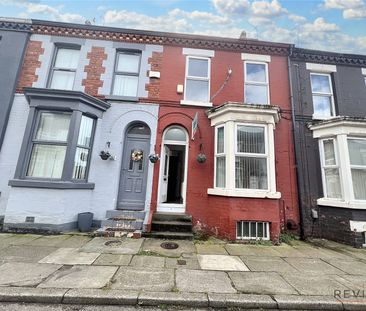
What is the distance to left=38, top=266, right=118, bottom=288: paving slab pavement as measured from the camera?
3.07m

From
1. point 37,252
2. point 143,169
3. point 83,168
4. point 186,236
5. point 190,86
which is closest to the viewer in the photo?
point 37,252

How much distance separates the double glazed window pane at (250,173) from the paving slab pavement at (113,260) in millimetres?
3746

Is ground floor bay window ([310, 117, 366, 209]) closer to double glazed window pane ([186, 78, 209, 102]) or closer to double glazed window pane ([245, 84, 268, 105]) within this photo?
double glazed window pane ([245, 84, 268, 105])

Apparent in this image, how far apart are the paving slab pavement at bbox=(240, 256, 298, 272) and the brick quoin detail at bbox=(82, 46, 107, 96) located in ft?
23.6

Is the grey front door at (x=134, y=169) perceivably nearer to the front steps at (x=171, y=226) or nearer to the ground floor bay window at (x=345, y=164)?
the front steps at (x=171, y=226)

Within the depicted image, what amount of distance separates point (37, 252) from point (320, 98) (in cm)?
1050

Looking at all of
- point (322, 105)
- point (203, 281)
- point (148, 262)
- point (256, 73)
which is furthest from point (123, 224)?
point (322, 105)

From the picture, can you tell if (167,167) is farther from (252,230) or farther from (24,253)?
(24,253)

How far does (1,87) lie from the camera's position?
686 centimetres

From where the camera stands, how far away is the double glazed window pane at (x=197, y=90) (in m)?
7.54

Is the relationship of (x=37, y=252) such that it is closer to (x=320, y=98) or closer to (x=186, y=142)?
(x=186, y=142)

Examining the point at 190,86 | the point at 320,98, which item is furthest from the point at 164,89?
the point at 320,98

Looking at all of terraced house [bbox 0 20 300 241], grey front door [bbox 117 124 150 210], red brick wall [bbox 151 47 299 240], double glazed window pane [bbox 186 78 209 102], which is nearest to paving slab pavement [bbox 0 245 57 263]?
terraced house [bbox 0 20 300 241]

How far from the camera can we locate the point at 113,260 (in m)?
4.07
